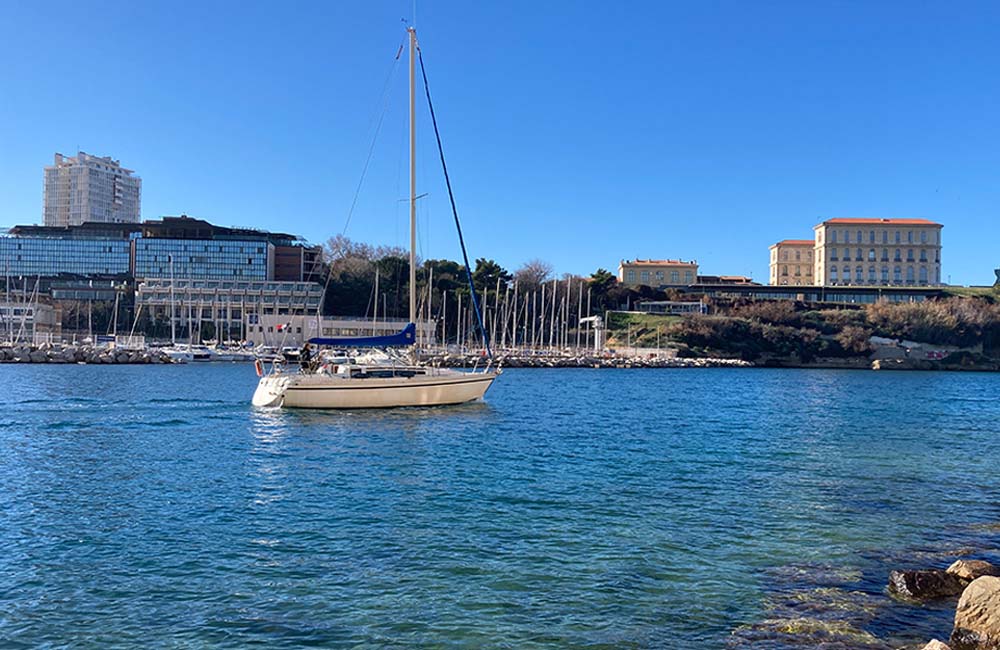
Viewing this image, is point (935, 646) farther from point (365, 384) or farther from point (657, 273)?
point (657, 273)

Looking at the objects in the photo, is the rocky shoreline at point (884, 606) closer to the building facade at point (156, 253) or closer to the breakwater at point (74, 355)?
→ the breakwater at point (74, 355)

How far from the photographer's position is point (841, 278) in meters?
147

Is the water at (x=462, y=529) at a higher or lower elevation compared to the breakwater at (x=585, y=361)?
higher

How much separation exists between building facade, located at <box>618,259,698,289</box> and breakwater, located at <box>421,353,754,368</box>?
3890 cm

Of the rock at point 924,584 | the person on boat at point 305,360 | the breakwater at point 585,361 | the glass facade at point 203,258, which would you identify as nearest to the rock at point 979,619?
the rock at point 924,584

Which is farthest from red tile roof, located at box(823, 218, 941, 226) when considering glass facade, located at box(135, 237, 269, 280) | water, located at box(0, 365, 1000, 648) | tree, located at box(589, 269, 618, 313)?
water, located at box(0, 365, 1000, 648)

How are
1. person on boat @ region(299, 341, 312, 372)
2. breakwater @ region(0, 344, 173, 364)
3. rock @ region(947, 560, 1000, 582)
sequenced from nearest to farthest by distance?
1. rock @ region(947, 560, 1000, 582)
2. person on boat @ region(299, 341, 312, 372)
3. breakwater @ region(0, 344, 173, 364)

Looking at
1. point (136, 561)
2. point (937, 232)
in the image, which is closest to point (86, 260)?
point (136, 561)

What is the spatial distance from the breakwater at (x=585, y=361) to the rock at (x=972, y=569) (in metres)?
74.5

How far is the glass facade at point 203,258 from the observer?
134m

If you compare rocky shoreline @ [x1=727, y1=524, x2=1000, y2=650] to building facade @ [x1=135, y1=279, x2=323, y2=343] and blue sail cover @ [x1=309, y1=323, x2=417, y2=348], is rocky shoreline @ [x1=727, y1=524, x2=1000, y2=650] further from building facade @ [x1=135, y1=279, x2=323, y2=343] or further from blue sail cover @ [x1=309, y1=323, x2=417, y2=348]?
building facade @ [x1=135, y1=279, x2=323, y2=343]

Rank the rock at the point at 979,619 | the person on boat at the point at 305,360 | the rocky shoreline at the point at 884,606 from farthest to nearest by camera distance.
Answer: the person on boat at the point at 305,360 < the rocky shoreline at the point at 884,606 < the rock at the point at 979,619

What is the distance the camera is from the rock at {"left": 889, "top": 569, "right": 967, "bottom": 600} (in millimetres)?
10938

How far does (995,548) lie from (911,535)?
4.45 ft
